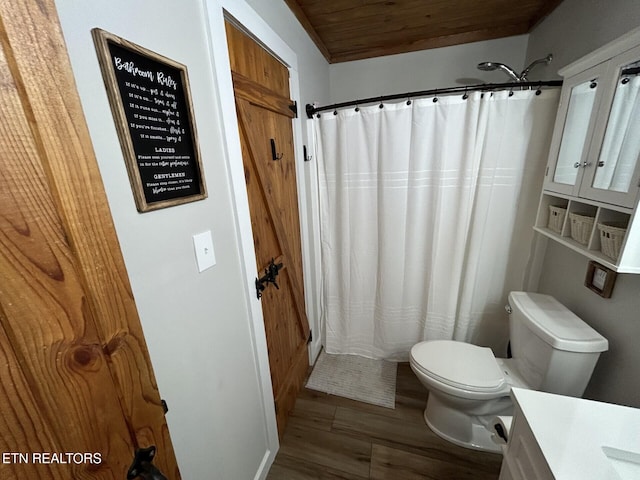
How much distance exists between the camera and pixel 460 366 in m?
1.34

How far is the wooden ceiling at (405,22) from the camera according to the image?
4.77 feet

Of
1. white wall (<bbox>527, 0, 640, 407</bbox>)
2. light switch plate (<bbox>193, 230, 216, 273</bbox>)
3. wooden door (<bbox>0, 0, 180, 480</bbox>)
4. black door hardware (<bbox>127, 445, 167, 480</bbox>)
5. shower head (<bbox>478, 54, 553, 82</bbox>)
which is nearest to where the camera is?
wooden door (<bbox>0, 0, 180, 480</bbox>)

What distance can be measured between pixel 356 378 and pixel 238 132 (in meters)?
1.77

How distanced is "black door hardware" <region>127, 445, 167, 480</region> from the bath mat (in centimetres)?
144

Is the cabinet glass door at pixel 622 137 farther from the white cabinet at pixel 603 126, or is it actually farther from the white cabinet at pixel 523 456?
the white cabinet at pixel 523 456

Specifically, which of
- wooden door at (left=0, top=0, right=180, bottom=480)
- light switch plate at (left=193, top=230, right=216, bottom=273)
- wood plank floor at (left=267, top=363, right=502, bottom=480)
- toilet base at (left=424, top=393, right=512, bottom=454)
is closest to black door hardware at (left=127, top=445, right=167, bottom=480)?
wooden door at (left=0, top=0, right=180, bottom=480)

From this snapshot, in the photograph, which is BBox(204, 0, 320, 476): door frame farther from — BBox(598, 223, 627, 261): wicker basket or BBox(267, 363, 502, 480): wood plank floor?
BBox(598, 223, 627, 261): wicker basket

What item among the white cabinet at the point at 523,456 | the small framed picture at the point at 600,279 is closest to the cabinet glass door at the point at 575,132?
the small framed picture at the point at 600,279

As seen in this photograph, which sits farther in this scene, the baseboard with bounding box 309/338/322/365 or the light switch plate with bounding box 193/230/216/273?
the baseboard with bounding box 309/338/322/365

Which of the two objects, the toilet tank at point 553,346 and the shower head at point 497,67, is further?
the shower head at point 497,67

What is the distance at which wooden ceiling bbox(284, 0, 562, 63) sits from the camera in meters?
1.46

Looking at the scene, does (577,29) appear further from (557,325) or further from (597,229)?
(557,325)

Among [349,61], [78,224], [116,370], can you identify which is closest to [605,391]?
[116,370]

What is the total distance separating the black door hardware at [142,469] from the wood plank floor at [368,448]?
1102mm
